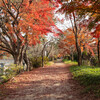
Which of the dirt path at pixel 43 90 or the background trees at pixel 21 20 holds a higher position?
the background trees at pixel 21 20

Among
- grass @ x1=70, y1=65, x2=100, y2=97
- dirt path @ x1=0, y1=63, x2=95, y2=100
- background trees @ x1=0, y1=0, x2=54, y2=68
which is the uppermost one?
background trees @ x1=0, y1=0, x2=54, y2=68

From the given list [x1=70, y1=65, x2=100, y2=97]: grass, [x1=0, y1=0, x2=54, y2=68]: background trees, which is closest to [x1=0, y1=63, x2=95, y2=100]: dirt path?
[x1=70, y1=65, x2=100, y2=97]: grass

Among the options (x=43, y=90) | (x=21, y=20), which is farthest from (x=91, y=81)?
(x=21, y=20)

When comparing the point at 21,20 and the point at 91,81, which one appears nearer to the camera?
the point at 91,81

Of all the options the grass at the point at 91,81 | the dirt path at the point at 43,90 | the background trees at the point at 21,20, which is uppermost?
the background trees at the point at 21,20

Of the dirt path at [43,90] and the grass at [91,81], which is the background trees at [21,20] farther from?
the grass at [91,81]

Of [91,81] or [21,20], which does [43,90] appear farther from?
[21,20]

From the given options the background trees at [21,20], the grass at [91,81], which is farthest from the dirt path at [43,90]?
the background trees at [21,20]

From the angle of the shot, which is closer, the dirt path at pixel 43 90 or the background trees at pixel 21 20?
the dirt path at pixel 43 90

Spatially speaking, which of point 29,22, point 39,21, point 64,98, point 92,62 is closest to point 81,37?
point 92,62

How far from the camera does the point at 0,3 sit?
7.85 meters

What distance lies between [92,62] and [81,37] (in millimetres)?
4179

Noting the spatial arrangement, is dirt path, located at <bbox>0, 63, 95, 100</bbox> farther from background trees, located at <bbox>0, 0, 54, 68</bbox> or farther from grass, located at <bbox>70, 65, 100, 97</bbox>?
background trees, located at <bbox>0, 0, 54, 68</bbox>

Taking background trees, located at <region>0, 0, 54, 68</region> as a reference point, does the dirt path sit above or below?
below
